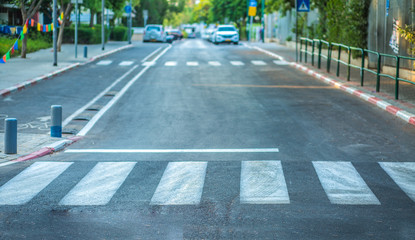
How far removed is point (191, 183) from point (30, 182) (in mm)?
2116

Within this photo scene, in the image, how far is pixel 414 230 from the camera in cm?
675

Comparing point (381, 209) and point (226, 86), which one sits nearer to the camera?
point (381, 209)

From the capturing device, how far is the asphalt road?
696 centimetres

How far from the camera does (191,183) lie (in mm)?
8930

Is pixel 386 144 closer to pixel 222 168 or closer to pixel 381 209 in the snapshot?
pixel 222 168

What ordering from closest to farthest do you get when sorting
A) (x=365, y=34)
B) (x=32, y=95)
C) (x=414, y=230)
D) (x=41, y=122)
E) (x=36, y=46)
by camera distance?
(x=414, y=230) → (x=41, y=122) → (x=32, y=95) → (x=365, y=34) → (x=36, y=46)

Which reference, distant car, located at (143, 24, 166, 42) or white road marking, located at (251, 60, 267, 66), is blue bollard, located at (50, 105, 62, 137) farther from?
distant car, located at (143, 24, 166, 42)

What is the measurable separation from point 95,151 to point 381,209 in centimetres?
540

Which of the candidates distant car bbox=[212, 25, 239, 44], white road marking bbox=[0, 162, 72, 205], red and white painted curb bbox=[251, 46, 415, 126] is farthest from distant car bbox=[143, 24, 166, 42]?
white road marking bbox=[0, 162, 72, 205]

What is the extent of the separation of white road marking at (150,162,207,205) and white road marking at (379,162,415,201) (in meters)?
2.55

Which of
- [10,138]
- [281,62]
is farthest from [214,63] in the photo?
[10,138]

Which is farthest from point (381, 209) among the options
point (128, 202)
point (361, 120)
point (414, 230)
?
point (361, 120)

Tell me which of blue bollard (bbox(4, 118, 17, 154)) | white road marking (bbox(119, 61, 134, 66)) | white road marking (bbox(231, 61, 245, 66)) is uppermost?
white road marking (bbox(231, 61, 245, 66))

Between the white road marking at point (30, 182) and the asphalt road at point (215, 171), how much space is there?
0.02 meters
